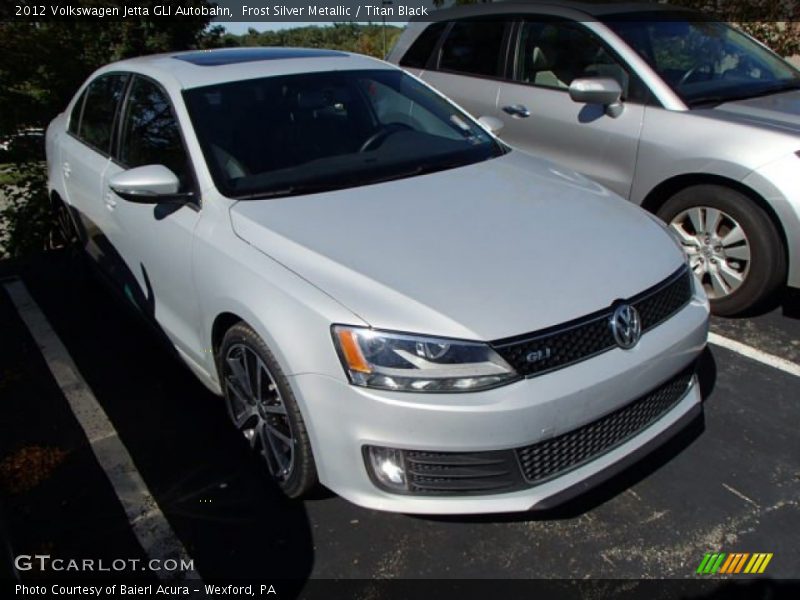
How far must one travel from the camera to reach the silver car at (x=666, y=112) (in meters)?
3.65

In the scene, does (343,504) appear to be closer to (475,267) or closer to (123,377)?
(475,267)

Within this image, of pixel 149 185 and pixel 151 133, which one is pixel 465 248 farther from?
pixel 151 133

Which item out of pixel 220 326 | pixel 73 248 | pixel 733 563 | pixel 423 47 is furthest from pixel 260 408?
pixel 423 47

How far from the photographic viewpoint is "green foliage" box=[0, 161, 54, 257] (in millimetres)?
6547

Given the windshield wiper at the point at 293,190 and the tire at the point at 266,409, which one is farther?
the windshield wiper at the point at 293,190

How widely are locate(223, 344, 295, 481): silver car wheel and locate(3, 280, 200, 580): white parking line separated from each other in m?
0.45

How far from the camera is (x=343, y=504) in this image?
2598mm

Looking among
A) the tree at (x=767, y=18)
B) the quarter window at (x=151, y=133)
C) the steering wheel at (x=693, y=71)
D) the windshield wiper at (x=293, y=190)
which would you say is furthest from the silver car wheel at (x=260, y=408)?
the tree at (x=767, y=18)

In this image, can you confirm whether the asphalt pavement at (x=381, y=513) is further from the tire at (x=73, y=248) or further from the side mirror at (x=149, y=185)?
the tire at (x=73, y=248)

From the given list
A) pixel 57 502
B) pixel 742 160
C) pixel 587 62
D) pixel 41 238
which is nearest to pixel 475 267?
pixel 57 502

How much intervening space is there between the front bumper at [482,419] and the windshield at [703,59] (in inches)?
101

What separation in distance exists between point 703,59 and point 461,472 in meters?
3.75

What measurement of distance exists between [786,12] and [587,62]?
6.21m
